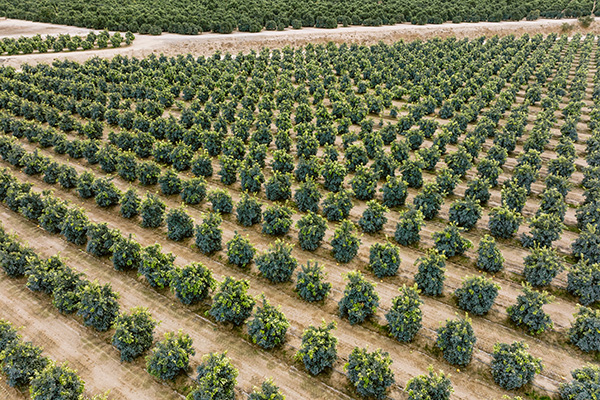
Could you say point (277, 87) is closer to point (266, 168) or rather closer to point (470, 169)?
point (266, 168)

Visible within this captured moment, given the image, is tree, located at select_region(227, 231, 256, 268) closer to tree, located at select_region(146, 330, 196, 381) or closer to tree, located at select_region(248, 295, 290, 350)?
tree, located at select_region(248, 295, 290, 350)

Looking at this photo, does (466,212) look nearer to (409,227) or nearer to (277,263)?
(409,227)

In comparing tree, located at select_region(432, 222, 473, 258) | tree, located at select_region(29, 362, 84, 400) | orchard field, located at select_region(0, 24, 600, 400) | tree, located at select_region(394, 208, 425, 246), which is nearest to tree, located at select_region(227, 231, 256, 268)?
orchard field, located at select_region(0, 24, 600, 400)

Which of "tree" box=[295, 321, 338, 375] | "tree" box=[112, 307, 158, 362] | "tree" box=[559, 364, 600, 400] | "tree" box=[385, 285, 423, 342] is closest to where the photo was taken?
"tree" box=[559, 364, 600, 400]

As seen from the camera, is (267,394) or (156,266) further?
(156,266)

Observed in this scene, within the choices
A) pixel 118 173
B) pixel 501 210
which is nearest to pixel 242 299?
pixel 501 210

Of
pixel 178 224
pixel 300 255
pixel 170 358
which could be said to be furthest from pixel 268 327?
pixel 178 224
